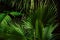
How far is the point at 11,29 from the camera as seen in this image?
4.77 metres

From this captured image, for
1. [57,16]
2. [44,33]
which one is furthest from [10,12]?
[44,33]

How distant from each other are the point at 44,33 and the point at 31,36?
1.24ft

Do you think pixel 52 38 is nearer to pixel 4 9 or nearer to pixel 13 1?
pixel 13 1

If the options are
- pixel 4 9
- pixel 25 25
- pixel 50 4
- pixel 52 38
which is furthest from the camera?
pixel 4 9

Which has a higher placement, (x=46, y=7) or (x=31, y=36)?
(x=46, y=7)

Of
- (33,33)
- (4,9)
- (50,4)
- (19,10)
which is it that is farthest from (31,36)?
(4,9)

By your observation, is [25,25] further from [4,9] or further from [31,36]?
[4,9]

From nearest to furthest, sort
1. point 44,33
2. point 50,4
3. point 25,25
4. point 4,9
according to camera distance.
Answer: point 44,33
point 25,25
point 50,4
point 4,9

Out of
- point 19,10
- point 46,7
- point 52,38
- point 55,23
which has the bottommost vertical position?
point 52,38

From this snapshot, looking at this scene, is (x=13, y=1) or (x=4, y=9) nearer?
(x=13, y=1)

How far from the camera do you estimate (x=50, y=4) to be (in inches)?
234

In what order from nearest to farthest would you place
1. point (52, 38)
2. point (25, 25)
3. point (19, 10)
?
point (52, 38) → point (25, 25) → point (19, 10)

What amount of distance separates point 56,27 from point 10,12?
3196mm

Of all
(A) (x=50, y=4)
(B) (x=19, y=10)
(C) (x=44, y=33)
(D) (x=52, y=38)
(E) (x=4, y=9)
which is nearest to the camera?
(C) (x=44, y=33)
